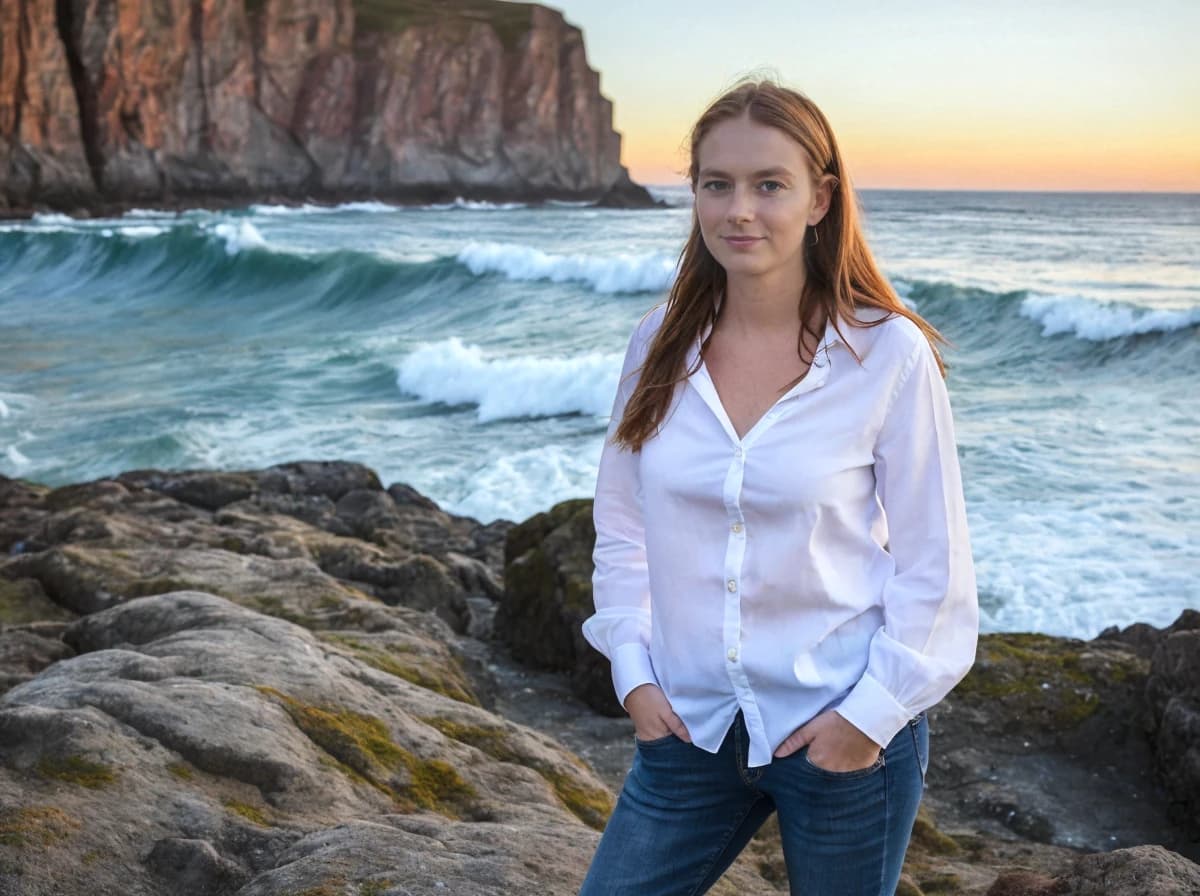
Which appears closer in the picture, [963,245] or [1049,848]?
[1049,848]

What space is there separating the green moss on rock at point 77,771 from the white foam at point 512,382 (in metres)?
12.2

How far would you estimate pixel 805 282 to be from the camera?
1.93 m

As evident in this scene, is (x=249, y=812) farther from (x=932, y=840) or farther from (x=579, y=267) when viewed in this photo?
(x=579, y=267)

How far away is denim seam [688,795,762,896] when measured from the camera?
6.14 ft

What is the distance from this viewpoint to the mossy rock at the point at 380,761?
10.1 feet

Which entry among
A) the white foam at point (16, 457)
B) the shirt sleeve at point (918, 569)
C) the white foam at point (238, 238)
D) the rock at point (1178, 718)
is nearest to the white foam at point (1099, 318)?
the rock at point (1178, 718)

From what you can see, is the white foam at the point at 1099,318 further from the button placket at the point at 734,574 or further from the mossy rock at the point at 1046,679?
the button placket at the point at 734,574

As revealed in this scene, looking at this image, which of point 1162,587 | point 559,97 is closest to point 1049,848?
point 1162,587

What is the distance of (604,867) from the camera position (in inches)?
73.3

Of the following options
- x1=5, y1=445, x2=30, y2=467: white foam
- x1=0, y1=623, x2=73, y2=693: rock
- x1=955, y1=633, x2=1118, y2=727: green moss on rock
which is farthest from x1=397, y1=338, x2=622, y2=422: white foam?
x1=0, y1=623, x2=73, y2=693: rock

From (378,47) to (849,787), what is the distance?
257ft

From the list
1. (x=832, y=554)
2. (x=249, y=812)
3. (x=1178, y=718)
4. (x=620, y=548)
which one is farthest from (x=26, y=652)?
(x=1178, y=718)

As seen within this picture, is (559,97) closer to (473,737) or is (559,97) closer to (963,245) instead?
(963,245)

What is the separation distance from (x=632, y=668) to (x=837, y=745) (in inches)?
14.5
